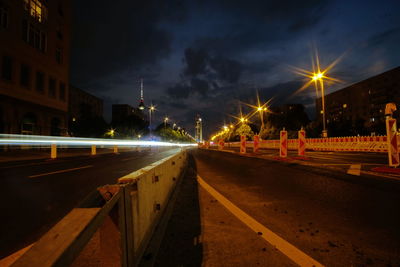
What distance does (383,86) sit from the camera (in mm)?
80312

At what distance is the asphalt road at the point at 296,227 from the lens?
2869 mm

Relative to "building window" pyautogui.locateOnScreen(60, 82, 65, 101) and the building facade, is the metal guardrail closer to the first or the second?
the building facade

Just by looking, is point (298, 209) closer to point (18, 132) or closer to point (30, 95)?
point (18, 132)

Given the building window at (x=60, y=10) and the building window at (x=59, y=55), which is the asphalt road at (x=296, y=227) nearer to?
the building window at (x=59, y=55)

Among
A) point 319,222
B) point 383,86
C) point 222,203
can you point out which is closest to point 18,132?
point 222,203

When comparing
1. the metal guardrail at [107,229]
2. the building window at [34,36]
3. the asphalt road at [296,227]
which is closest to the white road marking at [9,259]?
the metal guardrail at [107,229]

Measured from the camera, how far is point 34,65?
94.6 feet

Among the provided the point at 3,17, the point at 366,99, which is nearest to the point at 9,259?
the point at 3,17

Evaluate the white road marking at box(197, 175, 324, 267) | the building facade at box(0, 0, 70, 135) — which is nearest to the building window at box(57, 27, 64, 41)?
the building facade at box(0, 0, 70, 135)

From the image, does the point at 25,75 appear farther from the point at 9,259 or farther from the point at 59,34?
the point at 9,259

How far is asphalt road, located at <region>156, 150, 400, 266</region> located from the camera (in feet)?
9.41

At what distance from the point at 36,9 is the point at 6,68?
9.74 metres

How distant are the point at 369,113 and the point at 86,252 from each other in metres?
109

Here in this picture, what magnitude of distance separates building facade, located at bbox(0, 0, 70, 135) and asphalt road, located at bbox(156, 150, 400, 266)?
2867 cm
